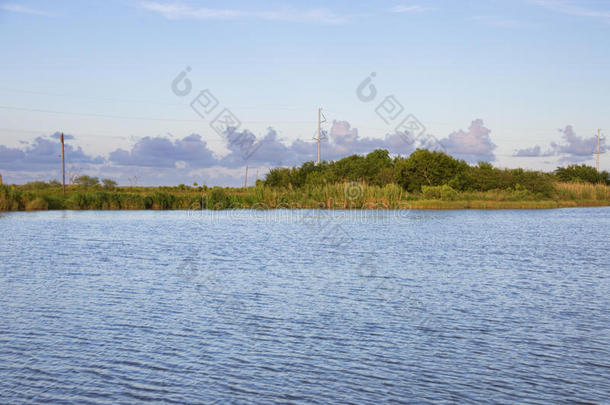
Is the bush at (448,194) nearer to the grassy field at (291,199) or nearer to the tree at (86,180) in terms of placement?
the grassy field at (291,199)

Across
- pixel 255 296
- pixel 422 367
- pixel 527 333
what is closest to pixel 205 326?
pixel 255 296

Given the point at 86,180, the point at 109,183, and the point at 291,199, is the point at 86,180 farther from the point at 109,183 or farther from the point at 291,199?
the point at 291,199

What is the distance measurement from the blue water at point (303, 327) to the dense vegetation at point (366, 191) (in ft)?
107

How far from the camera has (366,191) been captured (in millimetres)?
52938

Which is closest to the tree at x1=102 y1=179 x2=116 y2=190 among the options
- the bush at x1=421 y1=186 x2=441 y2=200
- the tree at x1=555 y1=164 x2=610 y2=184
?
the bush at x1=421 y1=186 x2=441 y2=200

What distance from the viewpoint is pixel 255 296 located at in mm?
13062

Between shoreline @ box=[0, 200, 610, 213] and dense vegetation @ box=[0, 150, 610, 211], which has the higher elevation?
dense vegetation @ box=[0, 150, 610, 211]

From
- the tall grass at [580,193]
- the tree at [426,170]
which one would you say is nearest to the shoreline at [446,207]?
the tall grass at [580,193]

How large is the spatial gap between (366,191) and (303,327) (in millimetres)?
43096

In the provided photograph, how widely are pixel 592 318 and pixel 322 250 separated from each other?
12.5 m

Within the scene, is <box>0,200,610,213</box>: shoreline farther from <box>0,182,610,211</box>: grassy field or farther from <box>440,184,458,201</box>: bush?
<box>440,184,458,201</box>: bush

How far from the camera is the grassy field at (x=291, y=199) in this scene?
52.7 meters

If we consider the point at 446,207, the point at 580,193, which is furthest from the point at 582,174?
the point at 446,207

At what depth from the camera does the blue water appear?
7.48 metres
